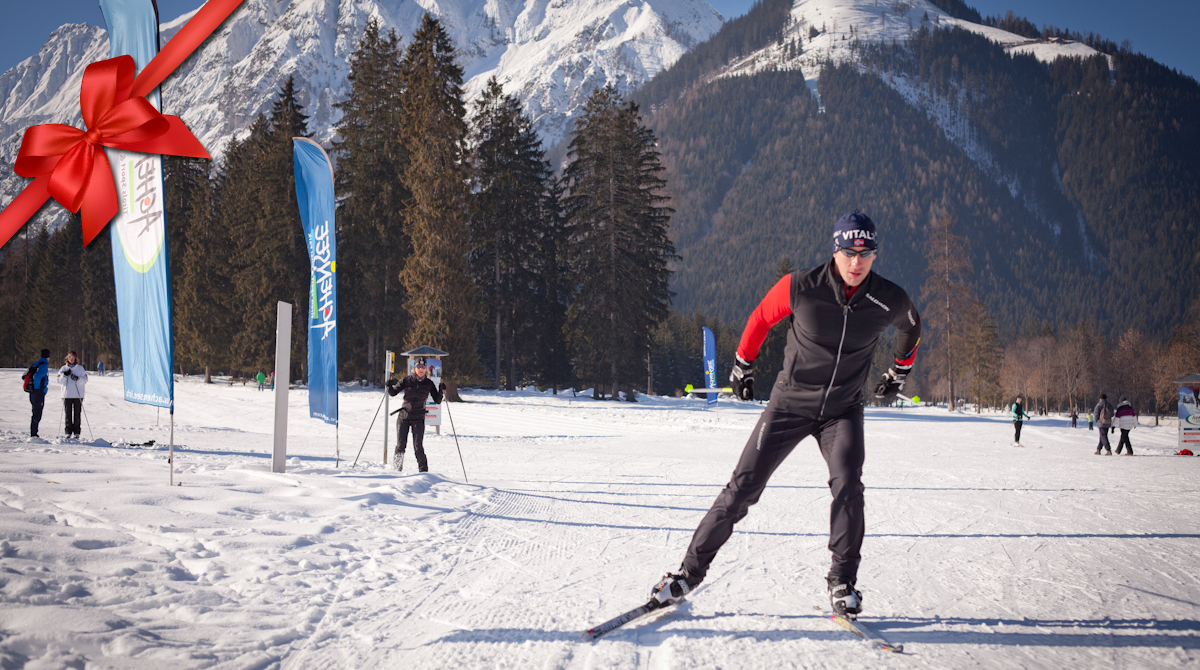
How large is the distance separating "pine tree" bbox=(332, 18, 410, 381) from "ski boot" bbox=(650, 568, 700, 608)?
1280 inches

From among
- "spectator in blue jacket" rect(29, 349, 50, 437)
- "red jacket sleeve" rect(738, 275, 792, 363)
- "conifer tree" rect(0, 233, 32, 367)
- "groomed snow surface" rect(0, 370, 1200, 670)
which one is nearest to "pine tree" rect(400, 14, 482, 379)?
"spectator in blue jacket" rect(29, 349, 50, 437)

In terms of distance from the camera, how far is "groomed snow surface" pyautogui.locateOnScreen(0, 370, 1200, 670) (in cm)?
289

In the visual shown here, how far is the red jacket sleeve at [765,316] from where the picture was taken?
3545 mm

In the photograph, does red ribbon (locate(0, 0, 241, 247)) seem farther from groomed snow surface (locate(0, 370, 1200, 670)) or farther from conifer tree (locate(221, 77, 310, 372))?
conifer tree (locate(221, 77, 310, 372))

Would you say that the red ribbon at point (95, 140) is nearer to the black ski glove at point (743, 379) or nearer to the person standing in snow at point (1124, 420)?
the black ski glove at point (743, 379)

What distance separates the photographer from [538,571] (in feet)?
14.4

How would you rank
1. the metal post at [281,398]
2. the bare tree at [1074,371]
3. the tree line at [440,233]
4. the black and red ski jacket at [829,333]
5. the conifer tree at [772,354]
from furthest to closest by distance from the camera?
the bare tree at [1074,371], the conifer tree at [772,354], the tree line at [440,233], the metal post at [281,398], the black and red ski jacket at [829,333]

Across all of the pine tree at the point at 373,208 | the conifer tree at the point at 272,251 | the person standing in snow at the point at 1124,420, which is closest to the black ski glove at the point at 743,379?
the person standing in snow at the point at 1124,420

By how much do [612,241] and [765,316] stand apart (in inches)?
1166

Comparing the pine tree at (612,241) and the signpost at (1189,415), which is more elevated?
the pine tree at (612,241)

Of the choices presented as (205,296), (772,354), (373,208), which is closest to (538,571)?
(373,208)

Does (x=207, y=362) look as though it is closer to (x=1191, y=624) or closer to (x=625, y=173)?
(x=625, y=173)

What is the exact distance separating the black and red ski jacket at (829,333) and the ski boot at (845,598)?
90 cm

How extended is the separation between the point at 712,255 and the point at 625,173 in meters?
153
